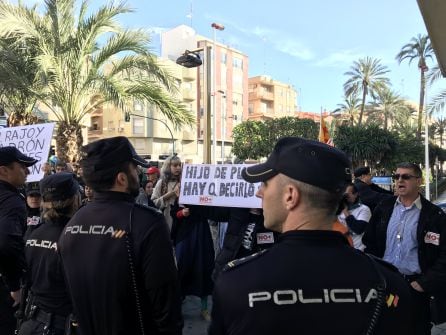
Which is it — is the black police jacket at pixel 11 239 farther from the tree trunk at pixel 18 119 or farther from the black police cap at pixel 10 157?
the tree trunk at pixel 18 119

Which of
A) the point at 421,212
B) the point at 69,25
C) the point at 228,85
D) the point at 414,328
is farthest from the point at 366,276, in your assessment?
the point at 228,85

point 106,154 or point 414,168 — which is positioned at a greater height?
point 106,154

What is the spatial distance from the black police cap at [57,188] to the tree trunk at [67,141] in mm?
8672

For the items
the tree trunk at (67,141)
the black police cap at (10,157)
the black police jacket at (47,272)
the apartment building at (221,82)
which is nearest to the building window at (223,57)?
the apartment building at (221,82)

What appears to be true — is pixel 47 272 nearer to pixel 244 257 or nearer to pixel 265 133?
pixel 244 257

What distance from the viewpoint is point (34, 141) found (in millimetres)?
5141

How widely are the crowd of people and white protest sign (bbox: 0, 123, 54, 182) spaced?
117 cm

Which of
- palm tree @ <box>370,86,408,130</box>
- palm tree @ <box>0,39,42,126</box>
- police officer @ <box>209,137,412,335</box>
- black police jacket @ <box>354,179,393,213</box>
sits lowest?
black police jacket @ <box>354,179,393,213</box>

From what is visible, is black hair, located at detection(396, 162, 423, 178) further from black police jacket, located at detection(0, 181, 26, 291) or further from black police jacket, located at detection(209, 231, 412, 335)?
black police jacket, located at detection(0, 181, 26, 291)

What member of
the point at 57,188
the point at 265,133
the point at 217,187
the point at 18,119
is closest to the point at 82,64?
the point at 18,119

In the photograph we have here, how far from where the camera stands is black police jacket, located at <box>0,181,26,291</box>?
2.90 meters

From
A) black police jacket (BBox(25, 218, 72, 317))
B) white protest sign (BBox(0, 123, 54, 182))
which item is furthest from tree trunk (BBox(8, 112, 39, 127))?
black police jacket (BBox(25, 218, 72, 317))

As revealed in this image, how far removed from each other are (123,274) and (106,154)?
0.61 m

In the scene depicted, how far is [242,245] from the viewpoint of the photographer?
4180 millimetres
